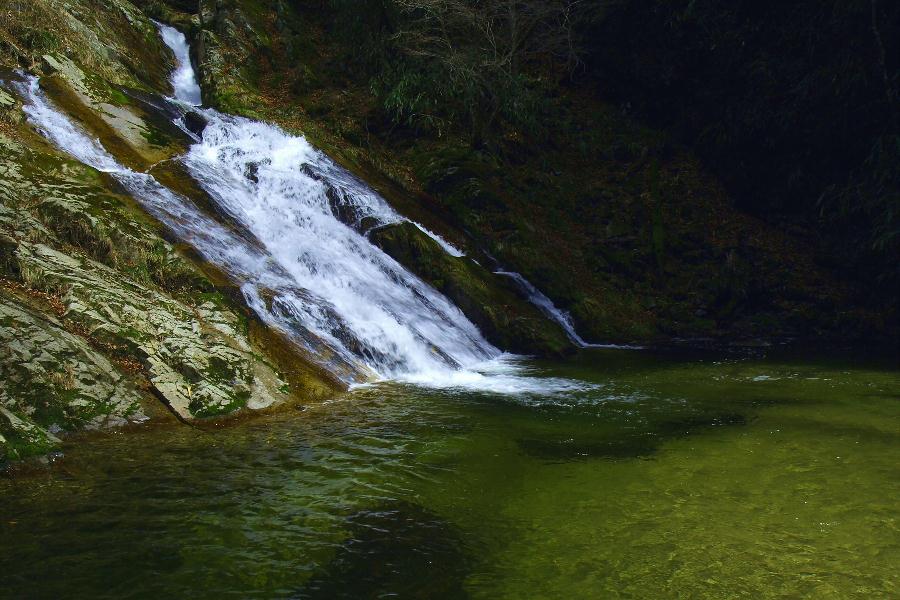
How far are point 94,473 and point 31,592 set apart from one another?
1.98 meters

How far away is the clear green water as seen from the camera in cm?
415

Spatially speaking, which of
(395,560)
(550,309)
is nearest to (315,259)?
(550,309)

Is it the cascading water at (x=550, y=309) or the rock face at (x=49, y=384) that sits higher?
the rock face at (x=49, y=384)

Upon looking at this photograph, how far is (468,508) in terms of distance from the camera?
541 cm

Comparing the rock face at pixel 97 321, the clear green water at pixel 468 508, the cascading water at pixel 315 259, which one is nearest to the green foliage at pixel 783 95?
the cascading water at pixel 315 259

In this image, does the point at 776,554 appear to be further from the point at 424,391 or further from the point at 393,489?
the point at 424,391

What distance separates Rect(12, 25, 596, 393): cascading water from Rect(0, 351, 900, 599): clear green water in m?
2.36

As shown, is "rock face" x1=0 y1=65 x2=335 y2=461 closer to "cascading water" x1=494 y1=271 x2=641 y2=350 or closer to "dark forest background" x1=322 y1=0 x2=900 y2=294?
"cascading water" x1=494 y1=271 x2=641 y2=350

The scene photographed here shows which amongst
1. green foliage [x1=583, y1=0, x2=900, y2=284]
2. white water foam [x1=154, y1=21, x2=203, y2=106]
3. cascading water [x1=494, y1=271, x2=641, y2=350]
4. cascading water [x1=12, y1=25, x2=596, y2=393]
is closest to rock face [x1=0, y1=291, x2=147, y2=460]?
cascading water [x1=12, y1=25, x2=596, y2=393]

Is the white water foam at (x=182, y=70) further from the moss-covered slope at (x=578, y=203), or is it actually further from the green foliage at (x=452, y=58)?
the green foliage at (x=452, y=58)

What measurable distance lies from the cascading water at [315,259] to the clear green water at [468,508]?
2.36m

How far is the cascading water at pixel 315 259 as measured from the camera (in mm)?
10656

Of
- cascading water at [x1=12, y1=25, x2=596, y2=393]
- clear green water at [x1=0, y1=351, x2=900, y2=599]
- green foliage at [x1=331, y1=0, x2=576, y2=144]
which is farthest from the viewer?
green foliage at [x1=331, y1=0, x2=576, y2=144]

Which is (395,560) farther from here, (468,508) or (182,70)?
(182,70)
